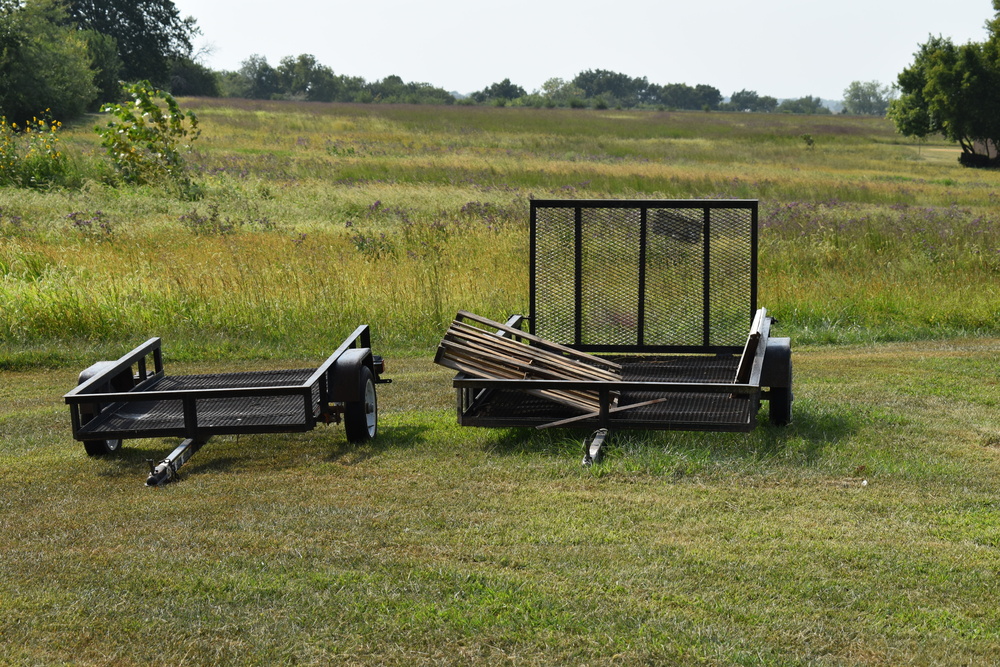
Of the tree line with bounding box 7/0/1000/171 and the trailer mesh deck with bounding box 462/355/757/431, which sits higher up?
the tree line with bounding box 7/0/1000/171

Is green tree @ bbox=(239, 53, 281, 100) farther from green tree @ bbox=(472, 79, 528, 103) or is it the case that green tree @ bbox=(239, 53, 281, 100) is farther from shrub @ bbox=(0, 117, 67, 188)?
shrub @ bbox=(0, 117, 67, 188)

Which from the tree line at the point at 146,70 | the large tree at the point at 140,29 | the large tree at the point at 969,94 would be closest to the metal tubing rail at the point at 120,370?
the tree line at the point at 146,70

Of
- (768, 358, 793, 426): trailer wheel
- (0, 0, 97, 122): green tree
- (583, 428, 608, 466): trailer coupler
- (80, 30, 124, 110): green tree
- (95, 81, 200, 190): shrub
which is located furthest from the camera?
(80, 30, 124, 110): green tree

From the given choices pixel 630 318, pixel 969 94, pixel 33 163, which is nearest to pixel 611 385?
pixel 630 318

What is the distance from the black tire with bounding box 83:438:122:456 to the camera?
680 cm

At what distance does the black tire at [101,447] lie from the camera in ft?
22.3

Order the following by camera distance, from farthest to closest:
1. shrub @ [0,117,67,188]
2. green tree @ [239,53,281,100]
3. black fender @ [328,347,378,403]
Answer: green tree @ [239,53,281,100] < shrub @ [0,117,67,188] < black fender @ [328,347,378,403]

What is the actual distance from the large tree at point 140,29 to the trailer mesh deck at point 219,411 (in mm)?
82595

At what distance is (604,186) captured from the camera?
26422 millimetres

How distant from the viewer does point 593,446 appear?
6.35 metres

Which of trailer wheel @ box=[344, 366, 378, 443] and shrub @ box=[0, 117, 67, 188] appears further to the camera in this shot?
shrub @ box=[0, 117, 67, 188]

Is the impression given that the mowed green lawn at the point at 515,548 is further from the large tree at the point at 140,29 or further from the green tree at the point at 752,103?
the green tree at the point at 752,103

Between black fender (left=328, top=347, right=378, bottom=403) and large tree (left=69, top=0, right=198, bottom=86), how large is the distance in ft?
275

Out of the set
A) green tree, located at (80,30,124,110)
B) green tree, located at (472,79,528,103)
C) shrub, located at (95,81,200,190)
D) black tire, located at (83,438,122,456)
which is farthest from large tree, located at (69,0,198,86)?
black tire, located at (83,438,122,456)
